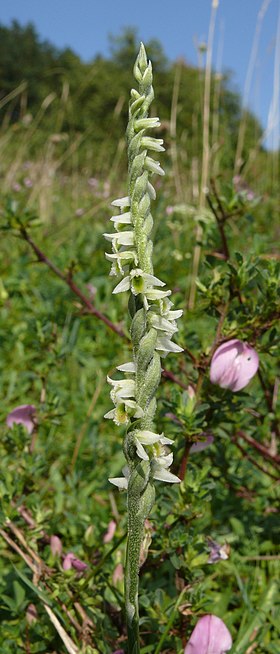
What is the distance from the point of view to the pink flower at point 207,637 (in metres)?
0.94

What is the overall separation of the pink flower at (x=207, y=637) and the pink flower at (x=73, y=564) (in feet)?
0.89

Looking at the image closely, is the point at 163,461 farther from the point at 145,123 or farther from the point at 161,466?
the point at 145,123

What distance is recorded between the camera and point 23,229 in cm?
157

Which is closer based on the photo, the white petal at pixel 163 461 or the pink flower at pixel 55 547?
the white petal at pixel 163 461

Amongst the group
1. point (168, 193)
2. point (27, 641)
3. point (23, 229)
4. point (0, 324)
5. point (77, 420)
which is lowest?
point (27, 641)

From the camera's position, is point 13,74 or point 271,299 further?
point 13,74

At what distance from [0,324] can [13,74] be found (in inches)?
1671

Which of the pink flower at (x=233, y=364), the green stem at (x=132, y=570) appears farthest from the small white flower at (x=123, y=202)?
the pink flower at (x=233, y=364)

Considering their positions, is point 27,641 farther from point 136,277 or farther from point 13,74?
point 13,74

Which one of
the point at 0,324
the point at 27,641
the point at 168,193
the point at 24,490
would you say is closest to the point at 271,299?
the point at 24,490

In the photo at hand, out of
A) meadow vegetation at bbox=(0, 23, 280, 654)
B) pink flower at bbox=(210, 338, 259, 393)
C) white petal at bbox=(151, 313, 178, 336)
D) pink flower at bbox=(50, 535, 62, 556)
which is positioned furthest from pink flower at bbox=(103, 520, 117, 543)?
white petal at bbox=(151, 313, 178, 336)

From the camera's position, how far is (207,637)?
93 cm

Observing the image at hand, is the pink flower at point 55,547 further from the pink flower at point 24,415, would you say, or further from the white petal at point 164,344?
the white petal at point 164,344

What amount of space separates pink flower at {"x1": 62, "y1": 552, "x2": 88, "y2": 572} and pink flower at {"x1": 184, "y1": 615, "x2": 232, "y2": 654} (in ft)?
0.89
